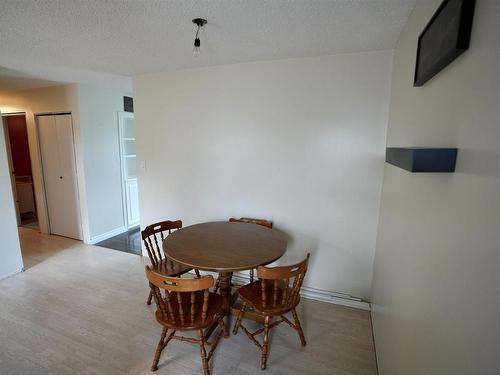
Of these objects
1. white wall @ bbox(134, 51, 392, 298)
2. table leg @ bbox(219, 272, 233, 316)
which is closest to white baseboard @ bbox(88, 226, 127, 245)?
white wall @ bbox(134, 51, 392, 298)

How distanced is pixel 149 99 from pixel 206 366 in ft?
9.16

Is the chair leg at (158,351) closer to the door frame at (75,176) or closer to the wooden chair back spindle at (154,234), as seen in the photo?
the wooden chair back spindle at (154,234)

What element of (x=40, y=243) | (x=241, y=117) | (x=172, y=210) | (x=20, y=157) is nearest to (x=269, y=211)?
(x=241, y=117)

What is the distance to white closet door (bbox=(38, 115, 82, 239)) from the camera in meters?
3.83

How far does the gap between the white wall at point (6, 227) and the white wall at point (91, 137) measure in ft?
3.01

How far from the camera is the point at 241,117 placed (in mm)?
2670

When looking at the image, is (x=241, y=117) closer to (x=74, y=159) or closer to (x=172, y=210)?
(x=172, y=210)

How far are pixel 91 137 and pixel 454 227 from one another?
4.32 metres

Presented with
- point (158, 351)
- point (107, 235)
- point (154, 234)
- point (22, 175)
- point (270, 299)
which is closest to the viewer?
point (158, 351)

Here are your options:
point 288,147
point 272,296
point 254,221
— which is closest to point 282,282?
point 272,296

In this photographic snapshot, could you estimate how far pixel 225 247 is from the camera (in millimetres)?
2002

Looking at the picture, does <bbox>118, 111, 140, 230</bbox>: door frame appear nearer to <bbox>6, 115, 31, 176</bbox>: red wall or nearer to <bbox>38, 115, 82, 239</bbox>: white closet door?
<bbox>38, 115, 82, 239</bbox>: white closet door

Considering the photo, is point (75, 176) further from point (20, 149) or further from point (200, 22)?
point (200, 22)

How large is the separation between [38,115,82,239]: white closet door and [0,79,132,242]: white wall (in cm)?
12
